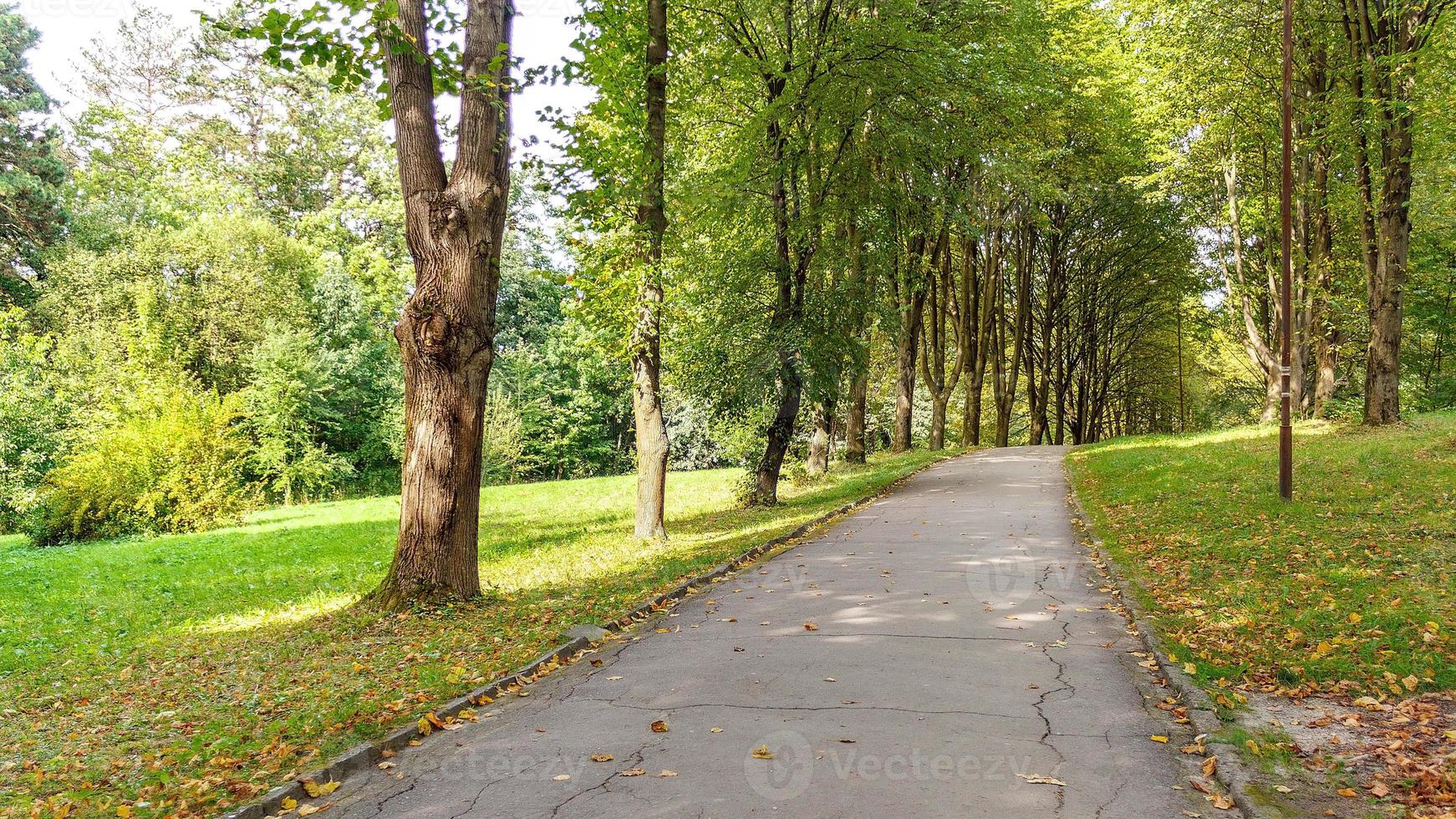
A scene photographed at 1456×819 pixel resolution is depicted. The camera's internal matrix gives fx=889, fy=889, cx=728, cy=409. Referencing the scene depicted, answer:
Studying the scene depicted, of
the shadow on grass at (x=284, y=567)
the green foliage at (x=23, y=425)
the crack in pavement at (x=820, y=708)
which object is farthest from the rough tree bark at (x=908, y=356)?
the green foliage at (x=23, y=425)

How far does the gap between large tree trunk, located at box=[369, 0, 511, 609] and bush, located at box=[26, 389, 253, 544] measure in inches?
664

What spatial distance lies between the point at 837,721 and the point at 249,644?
6.04 m

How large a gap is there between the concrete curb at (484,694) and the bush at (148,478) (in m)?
17.5

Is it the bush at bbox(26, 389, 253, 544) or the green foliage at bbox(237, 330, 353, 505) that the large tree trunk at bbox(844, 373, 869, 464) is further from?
the green foliage at bbox(237, 330, 353, 505)

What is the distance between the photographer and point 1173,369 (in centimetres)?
5034

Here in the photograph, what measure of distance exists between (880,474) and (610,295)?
Answer: 430 inches

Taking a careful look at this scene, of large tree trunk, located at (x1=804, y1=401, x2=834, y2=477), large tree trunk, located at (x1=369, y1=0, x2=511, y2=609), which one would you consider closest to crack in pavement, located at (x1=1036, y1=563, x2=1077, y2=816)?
large tree trunk, located at (x1=369, y1=0, x2=511, y2=609)

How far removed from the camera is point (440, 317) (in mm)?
8891

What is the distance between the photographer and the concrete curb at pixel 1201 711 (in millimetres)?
4177

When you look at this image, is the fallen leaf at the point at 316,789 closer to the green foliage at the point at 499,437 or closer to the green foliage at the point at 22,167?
the green foliage at the point at 499,437

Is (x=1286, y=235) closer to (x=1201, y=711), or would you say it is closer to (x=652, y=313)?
(x=652, y=313)

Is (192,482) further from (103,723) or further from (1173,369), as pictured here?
(1173,369)

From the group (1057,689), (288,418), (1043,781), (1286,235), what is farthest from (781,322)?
(288,418)

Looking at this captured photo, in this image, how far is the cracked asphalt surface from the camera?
434 centimetres
